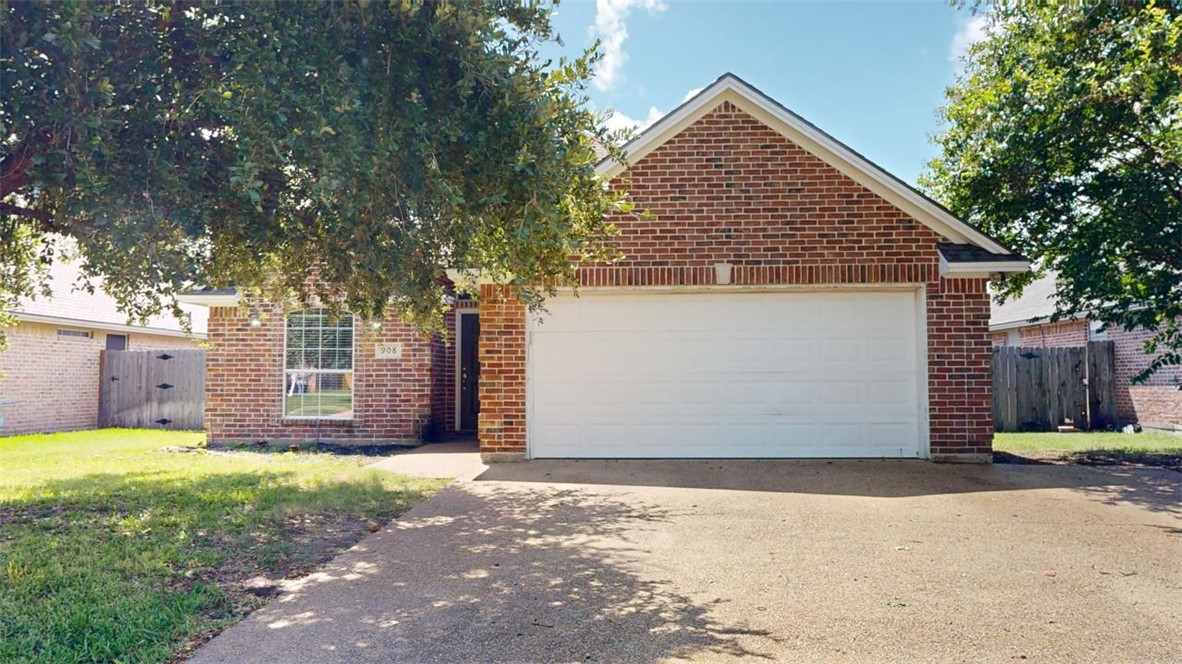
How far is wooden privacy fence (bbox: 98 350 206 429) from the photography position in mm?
16484

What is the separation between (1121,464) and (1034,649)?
7.88 metres

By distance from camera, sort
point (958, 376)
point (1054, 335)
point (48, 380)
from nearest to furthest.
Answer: point (958, 376) < point (48, 380) < point (1054, 335)

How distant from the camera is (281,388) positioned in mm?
12344

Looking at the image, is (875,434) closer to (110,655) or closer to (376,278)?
(376,278)

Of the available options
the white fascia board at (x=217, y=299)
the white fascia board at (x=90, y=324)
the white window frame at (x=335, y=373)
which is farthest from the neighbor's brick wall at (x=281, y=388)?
the white fascia board at (x=90, y=324)

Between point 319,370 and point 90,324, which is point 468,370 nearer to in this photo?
point 319,370

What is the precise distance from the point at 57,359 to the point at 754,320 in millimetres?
15402

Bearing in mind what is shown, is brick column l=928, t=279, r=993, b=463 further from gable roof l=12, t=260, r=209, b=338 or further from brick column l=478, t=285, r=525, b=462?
gable roof l=12, t=260, r=209, b=338

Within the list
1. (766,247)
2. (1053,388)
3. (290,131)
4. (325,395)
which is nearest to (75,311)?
(325,395)

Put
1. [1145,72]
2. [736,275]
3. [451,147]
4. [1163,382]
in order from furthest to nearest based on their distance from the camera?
[1163,382]
[736,275]
[1145,72]
[451,147]

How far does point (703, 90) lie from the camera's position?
9586 millimetres

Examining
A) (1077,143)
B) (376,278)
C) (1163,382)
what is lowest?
(1163,382)

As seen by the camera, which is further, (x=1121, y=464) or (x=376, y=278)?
(x=1121, y=464)

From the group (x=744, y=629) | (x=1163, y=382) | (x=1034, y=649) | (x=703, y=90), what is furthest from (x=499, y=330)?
(x=1163, y=382)
